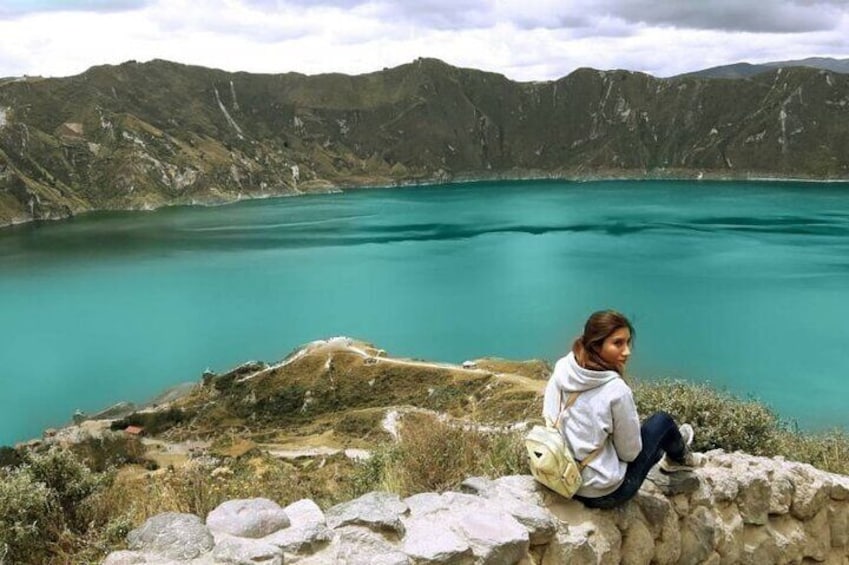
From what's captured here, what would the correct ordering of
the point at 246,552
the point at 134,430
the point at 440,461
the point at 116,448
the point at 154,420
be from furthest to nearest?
1. the point at 154,420
2. the point at 134,430
3. the point at 116,448
4. the point at 440,461
5. the point at 246,552

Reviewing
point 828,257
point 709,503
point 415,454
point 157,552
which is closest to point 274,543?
point 157,552

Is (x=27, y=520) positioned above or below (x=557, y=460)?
below

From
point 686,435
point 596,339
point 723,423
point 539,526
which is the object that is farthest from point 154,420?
point 596,339

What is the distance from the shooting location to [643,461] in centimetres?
513

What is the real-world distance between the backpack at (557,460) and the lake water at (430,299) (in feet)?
63.9

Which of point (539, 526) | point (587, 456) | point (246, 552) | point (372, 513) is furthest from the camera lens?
point (587, 456)

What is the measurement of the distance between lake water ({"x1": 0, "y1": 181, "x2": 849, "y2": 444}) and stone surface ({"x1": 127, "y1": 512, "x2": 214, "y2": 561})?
834 inches

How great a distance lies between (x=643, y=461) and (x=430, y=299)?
220 ft

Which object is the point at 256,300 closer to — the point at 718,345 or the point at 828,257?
the point at 718,345

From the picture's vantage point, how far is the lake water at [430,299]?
50.5 m

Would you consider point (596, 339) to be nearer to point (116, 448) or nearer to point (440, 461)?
point (440, 461)

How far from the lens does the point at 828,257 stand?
84500 mm

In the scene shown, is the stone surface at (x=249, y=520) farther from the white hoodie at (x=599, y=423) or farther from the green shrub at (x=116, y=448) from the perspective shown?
the green shrub at (x=116, y=448)

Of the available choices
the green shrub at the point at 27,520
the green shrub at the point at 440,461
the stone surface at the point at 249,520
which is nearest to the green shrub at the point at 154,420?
the green shrub at the point at 440,461
